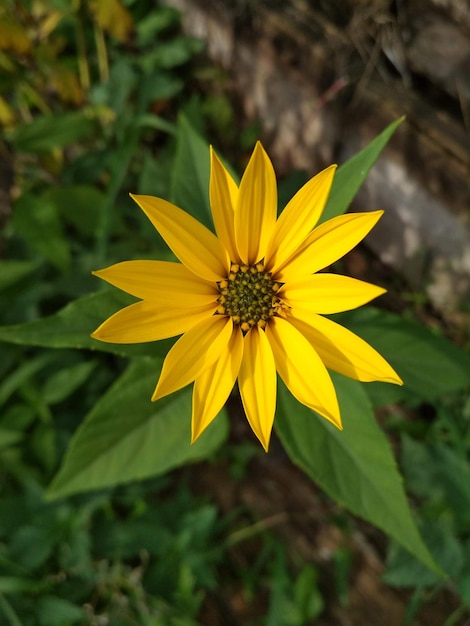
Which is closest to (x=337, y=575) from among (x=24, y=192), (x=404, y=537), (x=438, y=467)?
(x=438, y=467)

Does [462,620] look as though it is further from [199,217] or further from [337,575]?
[199,217]

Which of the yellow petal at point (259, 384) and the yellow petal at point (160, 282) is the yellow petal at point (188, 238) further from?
the yellow petal at point (259, 384)

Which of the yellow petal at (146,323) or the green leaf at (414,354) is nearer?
the yellow petal at (146,323)

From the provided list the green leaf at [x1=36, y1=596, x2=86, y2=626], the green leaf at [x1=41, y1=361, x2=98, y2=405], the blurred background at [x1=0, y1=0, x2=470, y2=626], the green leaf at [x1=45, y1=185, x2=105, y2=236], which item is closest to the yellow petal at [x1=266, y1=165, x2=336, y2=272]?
the blurred background at [x1=0, y1=0, x2=470, y2=626]

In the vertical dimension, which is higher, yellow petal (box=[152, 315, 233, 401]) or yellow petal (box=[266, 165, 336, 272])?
yellow petal (box=[266, 165, 336, 272])

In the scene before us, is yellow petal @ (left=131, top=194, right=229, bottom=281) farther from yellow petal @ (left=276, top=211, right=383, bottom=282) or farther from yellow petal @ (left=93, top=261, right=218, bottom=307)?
yellow petal @ (left=276, top=211, right=383, bottom=282)

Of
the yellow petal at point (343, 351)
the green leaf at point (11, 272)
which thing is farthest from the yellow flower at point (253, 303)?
the green leaf at point (11, 272)

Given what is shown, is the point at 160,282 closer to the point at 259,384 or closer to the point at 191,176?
the point at 259,384

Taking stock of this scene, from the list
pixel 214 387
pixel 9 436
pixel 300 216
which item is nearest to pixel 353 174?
pixel 300 216
